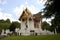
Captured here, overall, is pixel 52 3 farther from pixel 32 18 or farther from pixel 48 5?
pixel 32 18

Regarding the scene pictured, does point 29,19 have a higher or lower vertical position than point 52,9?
higher

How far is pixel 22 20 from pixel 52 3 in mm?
23197

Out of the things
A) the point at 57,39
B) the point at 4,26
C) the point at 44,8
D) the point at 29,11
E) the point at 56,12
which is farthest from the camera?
the point at 4,26

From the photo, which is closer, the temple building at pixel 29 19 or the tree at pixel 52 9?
the tree at pixel 52 9

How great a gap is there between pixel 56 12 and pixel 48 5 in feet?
5.29

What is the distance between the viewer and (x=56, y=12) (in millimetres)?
22625

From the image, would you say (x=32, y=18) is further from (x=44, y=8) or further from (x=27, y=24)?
(x=44, y=8)

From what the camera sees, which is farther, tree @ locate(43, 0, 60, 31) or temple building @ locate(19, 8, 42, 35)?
temple building @ locate(19, 8, 42, 35)

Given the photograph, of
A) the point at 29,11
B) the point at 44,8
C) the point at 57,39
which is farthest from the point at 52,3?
the point at 29,11

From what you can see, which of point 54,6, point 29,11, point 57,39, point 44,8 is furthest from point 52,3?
point 29,11

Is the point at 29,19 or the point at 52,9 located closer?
the point at 52,9

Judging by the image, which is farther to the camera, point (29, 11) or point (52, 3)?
point (29, 11)

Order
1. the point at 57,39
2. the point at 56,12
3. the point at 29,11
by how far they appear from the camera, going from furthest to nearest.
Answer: the point at 29,11 < the point at 56,12 < the point at 57,39

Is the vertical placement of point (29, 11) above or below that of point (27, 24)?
Answer: above
